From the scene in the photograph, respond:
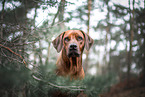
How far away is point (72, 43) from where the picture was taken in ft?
8.91

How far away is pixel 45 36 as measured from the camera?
3.42 m

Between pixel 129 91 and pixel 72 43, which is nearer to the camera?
pixel 72 43

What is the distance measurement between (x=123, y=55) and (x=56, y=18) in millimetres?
18809

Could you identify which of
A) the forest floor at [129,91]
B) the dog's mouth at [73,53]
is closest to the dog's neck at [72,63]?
the dog's mouth at [73,53]

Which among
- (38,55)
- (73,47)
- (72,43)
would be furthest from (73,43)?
(38,55)

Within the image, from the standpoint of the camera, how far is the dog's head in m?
2.68

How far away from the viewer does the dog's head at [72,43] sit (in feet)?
8.79

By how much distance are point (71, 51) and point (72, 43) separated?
242mm

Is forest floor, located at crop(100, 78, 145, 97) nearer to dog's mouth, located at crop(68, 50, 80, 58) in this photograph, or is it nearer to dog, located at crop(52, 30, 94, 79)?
dog, located at crop(52, 30, 94, 79)

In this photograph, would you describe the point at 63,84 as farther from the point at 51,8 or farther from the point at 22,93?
the point at 51,8

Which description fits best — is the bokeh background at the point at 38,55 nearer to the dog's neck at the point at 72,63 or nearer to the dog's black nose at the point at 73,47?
the dog's neck at the point at 72,63

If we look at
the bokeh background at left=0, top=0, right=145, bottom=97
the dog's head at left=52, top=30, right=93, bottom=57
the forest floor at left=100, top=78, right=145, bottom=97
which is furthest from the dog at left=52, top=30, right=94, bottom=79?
the forest floor at left=100, top=78, right=145, bottom=97

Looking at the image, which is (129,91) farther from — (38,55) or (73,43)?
Answer: (38,55)

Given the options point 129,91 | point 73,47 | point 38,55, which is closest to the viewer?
point 73,47
